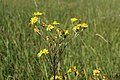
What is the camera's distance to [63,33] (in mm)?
1168

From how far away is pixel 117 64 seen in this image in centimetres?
186

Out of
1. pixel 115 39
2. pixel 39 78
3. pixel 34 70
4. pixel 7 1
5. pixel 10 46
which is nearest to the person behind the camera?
pixel 39 78

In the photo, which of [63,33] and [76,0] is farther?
[76,0]

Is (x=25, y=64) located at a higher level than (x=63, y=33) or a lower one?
lower

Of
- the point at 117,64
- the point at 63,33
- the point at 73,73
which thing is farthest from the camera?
the point at 117,64

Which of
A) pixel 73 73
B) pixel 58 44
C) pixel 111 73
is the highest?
pixel 58 44

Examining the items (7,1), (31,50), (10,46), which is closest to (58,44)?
(31,50)

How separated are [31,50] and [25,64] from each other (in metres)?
0.22

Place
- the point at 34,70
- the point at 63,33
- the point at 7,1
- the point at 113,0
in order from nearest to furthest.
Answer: the point at 63,33
the point at 34,70
the point at 7,1
the point at 113,0

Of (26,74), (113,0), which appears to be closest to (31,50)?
(26,74)

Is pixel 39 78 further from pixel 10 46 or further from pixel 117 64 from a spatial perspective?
pixel 117 64

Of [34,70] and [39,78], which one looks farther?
[34,70]

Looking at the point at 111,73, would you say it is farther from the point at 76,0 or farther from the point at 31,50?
the point at 76,0

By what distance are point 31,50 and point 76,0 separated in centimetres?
430
